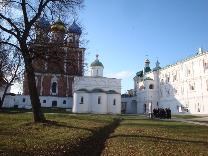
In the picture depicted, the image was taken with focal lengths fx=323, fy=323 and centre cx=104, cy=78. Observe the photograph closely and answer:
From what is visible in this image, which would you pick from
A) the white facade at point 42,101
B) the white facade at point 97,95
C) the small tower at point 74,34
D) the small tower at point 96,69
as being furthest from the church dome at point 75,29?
the white facade at point 42,101

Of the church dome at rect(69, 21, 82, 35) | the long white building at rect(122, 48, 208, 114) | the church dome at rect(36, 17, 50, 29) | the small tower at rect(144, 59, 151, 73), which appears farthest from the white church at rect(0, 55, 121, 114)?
the church dome at rect(36, 17, 50, 29)

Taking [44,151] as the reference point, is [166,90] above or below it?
above

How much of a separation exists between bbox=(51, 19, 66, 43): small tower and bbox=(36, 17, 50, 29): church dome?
1.86 feet

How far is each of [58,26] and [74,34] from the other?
A: 181 cm

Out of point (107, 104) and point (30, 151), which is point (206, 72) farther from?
point (30, 151)

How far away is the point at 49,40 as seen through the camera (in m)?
24.5

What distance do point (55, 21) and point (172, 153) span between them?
1626 centimetres

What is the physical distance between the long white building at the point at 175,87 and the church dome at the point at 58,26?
144ft

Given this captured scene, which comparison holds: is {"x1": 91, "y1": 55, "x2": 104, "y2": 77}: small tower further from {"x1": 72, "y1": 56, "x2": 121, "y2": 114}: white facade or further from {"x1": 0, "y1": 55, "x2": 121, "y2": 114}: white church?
{"x1": 72, "y1": 56, "x2": 121, "y2": 114}: white facade

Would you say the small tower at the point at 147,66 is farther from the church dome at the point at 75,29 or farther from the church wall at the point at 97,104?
the church dome at the point at 75,29

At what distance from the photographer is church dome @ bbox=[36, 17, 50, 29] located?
24.5 metres

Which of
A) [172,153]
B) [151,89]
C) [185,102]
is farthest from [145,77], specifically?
[172,153]

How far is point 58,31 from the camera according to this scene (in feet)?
83.1

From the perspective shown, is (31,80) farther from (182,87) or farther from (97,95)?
(182,87)
